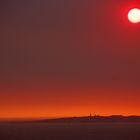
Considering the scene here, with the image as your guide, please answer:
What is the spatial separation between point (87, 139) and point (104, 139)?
3052 mm

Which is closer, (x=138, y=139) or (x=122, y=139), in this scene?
(x=138, y=139)

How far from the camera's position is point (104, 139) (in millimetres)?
102812

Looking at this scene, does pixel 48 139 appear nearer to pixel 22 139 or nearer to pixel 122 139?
pixel 22 139

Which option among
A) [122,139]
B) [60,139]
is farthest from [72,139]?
[122,139]

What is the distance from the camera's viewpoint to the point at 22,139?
101 m

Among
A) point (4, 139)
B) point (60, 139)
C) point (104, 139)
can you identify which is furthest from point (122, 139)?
point (4, 139)

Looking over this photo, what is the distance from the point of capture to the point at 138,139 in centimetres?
9431

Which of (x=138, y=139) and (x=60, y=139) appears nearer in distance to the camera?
(x=138, y=139)

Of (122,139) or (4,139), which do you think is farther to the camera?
(122,139)

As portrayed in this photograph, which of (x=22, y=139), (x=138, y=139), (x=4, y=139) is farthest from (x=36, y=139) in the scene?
(x=138, y=139)

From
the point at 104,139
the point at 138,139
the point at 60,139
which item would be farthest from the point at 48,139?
the point at 138,139

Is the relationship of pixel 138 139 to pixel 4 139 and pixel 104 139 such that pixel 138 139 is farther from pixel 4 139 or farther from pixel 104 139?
pixel 4 139

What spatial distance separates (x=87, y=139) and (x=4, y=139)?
641 inches

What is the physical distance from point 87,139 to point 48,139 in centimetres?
682
